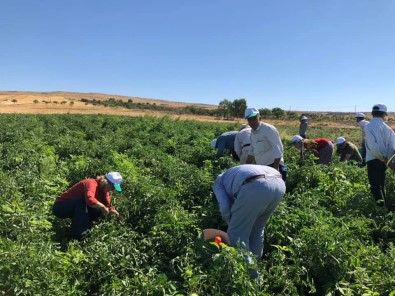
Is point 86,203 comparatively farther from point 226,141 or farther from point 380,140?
point 380,140

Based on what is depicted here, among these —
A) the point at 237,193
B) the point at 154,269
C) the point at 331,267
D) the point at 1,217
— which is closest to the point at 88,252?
the point at 154,269

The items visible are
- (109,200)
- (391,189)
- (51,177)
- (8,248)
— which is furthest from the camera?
(51,177)

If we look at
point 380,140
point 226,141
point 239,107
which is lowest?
point 226,141

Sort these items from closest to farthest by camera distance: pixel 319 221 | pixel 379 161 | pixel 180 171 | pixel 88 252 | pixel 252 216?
pixel 252 216
pixel 88 252
pixel 319 221
pixel 379 161
pixel 180 171

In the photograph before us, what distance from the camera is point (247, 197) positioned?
3504 millimetres

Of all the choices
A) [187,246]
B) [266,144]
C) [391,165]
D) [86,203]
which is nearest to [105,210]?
[86,203]

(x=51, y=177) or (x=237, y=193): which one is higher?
(x=237, y=193)

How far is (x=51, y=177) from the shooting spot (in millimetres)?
6969

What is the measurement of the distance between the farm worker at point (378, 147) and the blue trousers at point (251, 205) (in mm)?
2559

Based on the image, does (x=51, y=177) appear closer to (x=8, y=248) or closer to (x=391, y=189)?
(x=8, y=248)

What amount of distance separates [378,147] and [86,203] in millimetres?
4268

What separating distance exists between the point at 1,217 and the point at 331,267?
3.58 metres

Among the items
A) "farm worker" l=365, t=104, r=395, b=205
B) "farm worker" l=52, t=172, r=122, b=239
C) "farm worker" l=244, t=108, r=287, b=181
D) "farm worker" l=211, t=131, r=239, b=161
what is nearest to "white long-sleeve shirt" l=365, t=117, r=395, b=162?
"farm worker" l=365, t=104, r=395, b=205

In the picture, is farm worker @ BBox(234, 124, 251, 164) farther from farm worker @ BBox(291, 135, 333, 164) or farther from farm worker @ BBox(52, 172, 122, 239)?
farm worker @ BBox(52, 172, 122, 239)
